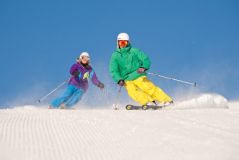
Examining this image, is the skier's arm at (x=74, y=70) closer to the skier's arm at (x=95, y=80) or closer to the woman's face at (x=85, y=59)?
the woman's face at (x=85, y=59)

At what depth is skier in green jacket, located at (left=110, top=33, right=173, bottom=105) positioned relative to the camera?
1002cm

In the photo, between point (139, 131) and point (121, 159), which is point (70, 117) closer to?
point (139, 131)

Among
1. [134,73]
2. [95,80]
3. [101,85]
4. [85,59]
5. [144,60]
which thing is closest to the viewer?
[134,73]

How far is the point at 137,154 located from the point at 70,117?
7.22ft

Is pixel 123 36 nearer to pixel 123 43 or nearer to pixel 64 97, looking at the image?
pixel 123 43

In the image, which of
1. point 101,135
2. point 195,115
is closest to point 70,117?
point 101,135

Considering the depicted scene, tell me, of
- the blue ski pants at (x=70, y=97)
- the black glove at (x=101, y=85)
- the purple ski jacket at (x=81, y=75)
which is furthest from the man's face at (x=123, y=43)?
the blue ski pants at (x=70, y=97)

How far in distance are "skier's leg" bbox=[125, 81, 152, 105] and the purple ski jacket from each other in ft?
6.41

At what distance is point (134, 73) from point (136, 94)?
1.60 ft

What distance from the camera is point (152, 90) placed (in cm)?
1004

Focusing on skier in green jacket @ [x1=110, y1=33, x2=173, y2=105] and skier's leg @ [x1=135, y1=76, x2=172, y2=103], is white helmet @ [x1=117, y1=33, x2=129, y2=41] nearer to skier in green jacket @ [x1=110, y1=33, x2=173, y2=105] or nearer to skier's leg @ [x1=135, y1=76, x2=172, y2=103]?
skier in green jacket @ [x1=110, y1=33, x2=173, y2=105]

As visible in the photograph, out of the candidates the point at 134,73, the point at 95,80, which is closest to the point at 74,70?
the point at 95,80

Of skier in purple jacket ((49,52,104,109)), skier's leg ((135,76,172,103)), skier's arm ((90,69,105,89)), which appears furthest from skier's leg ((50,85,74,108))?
skier's leg ((135,76,172,103))

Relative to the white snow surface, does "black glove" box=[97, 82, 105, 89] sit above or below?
above
